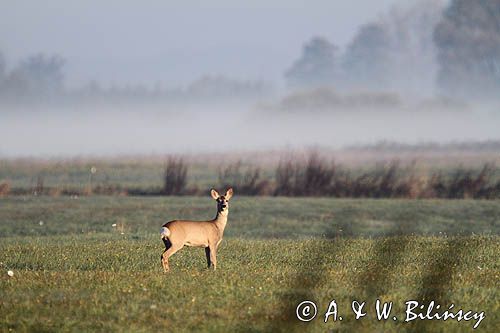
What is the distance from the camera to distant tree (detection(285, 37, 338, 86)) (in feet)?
468

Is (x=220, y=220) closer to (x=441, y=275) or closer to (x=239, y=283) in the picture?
(x=239, y=283)

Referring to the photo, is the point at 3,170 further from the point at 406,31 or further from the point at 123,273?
the point at 406,31

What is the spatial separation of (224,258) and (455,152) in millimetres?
48395

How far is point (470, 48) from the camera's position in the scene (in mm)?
113125

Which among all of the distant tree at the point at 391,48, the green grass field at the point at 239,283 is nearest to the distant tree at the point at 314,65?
the distant tree at the point at 391,48

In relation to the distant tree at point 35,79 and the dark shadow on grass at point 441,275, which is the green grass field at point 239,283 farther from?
the distant tree at point 35,79

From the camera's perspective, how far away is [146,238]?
25.8 m

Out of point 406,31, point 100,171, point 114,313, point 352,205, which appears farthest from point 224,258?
point 406,31

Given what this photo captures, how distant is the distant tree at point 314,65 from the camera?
142 m

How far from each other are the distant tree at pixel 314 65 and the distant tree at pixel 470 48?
26201mm

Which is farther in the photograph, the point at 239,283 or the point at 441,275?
the point at 441,275

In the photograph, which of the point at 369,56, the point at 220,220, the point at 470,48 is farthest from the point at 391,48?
the point at 220,220

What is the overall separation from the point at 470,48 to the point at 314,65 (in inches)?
1292

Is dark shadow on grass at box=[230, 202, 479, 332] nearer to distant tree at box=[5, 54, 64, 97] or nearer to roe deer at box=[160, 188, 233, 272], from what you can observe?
roe deer at box=[160, 188, 233, 272]
